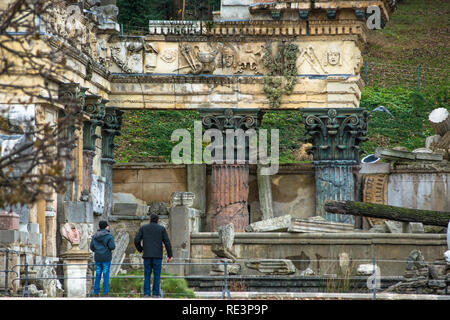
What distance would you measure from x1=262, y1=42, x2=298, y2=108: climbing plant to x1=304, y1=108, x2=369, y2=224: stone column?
35.4 inches

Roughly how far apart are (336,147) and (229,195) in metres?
3.29

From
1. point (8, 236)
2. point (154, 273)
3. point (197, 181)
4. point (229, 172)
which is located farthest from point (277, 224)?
point (8, 236)

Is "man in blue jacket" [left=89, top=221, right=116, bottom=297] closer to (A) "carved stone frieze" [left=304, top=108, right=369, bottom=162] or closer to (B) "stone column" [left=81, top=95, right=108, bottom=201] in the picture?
(B) "stone column" [left=81, top=95, right=108, bottom=201]

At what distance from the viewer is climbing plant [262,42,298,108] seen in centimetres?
3634

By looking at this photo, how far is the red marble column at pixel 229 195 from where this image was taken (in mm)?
36125

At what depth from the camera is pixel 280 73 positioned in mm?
36531

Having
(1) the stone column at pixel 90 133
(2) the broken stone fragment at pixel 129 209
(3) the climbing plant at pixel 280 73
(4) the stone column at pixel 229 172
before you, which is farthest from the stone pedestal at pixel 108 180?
(3) the climbing plant at pixel 280 73

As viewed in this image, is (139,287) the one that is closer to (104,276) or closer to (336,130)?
(104,276)

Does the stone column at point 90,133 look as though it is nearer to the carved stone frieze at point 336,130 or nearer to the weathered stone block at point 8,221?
the carved stone frieze at point 336,130

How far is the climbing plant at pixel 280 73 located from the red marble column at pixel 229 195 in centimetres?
216

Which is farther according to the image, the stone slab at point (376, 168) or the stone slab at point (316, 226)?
the stone slab at point (376, 168)
